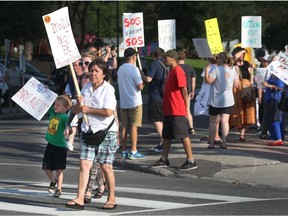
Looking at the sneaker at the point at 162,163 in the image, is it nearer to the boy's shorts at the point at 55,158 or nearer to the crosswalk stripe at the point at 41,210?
the boy's shorts at the point at 55,158

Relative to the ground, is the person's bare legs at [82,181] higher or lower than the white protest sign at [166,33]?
lower

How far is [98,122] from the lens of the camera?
9773mm

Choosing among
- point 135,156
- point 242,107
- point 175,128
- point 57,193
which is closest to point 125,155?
point 135,156

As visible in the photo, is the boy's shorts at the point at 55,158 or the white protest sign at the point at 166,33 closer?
the boy's shorts at the point at 55,158

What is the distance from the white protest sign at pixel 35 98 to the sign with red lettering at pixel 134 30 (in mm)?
6633

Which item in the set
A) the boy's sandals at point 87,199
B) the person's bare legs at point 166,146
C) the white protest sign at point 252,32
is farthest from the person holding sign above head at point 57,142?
the white protest sign at point 252,32

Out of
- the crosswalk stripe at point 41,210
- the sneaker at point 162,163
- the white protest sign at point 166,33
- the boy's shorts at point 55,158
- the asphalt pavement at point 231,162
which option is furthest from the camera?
the white protest sign at point 166,33

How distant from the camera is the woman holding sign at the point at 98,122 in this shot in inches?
381

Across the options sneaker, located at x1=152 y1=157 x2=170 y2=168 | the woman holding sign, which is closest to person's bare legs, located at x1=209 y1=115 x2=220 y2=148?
sneaker, located at x1=152 y1=157 x2=170 y2=168

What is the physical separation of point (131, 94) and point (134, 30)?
138 inches

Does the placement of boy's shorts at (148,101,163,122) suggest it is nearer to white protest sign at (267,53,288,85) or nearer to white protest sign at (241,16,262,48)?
white protest sign at (267,53,288,85)

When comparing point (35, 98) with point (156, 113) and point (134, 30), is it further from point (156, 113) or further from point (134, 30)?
point (134, 30)

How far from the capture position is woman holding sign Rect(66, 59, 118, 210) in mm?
9688

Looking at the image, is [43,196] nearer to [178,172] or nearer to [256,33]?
[178,172]
